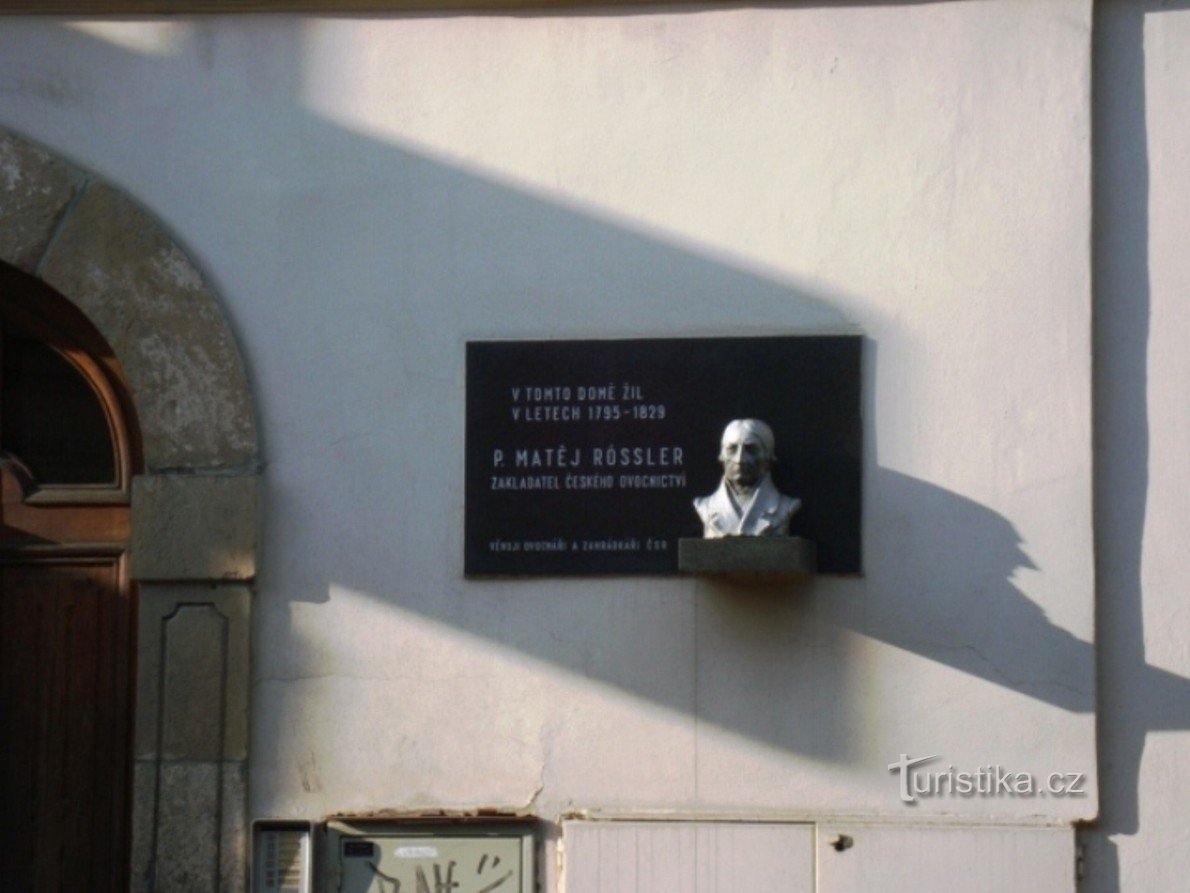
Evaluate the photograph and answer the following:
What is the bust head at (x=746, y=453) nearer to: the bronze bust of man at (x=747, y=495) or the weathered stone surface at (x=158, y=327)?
the bronze bust of man at (x=747, y=495)

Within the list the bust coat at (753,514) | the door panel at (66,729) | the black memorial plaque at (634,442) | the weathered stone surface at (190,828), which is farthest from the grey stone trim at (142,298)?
the bust coat at (753,514)

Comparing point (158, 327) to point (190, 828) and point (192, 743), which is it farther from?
point (190, 828)

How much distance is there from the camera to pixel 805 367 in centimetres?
635

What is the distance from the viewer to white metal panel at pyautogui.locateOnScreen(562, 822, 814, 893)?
6168 millimetres

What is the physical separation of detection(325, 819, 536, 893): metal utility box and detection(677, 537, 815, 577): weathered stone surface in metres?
1.00

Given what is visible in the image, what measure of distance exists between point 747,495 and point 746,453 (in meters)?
0.13

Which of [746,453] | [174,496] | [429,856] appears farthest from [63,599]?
[746,453]

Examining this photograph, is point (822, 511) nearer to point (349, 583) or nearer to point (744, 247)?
point (744, 247)

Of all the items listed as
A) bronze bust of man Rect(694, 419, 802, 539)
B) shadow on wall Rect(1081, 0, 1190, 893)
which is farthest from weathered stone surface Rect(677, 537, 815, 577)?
shadow on wall Rect(1081, 0, 1190, 893)

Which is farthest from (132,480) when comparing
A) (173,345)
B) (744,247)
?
(744,247)

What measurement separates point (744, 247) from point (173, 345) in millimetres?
1811

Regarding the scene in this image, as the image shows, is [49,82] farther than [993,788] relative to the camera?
Yes

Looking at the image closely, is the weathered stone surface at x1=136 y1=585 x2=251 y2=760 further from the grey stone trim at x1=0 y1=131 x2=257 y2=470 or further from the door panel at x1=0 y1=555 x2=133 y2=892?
the grey stone trim at x1=0 y1=131 x2=257 y2=470

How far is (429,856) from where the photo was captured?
20.6 ft
